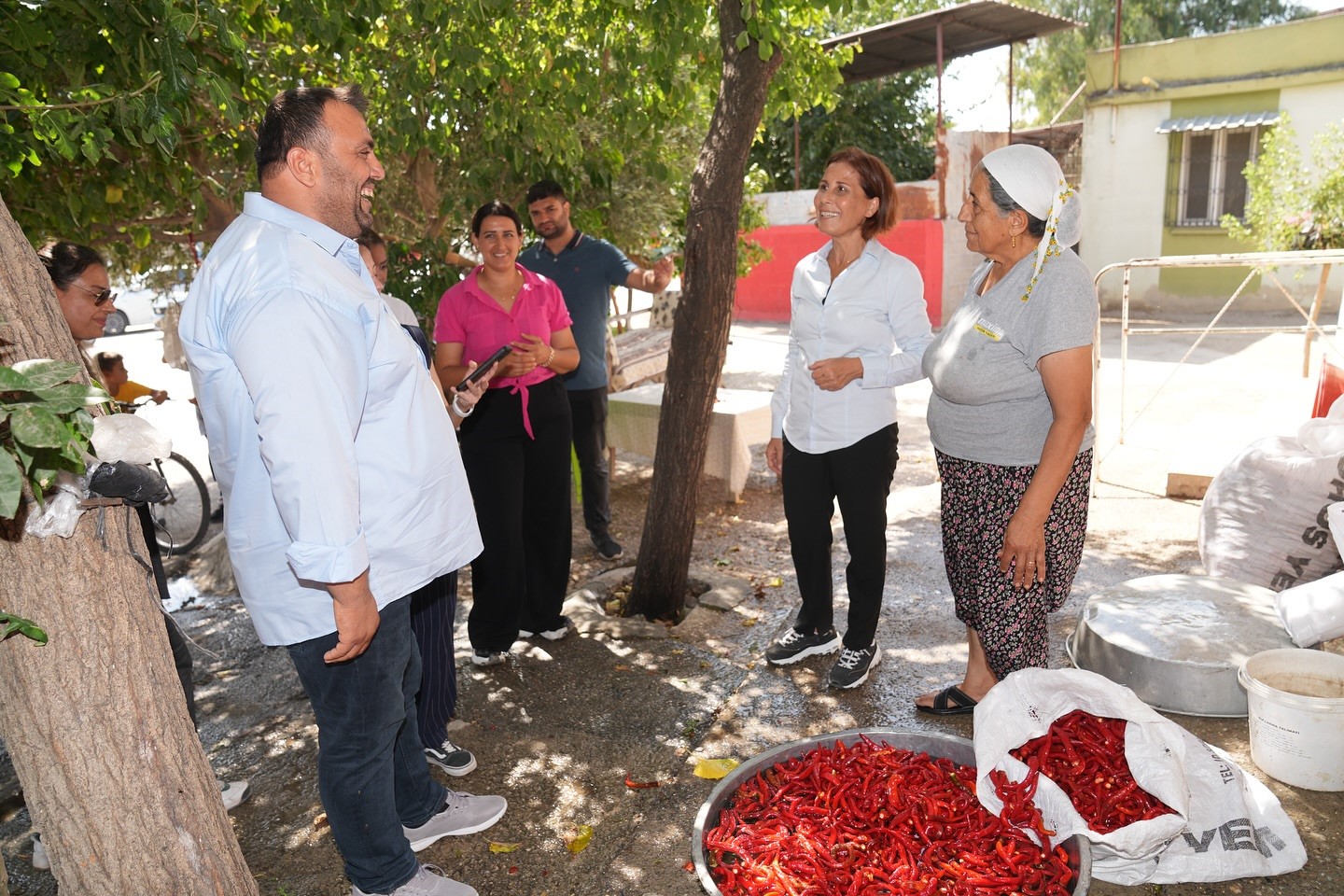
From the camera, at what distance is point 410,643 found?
8.18ft

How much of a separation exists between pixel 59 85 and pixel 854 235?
360cm

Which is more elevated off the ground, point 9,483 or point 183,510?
point 9,483

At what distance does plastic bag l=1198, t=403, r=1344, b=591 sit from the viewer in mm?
→ 4094

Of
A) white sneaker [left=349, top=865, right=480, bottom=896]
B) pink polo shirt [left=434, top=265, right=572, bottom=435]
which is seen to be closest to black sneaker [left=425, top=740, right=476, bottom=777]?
white sneaker [left=349, top=865, right=480, bottom=896]

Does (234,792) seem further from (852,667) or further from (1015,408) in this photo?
(1015,408)

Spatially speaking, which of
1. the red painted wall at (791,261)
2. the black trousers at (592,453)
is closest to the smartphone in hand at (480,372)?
the black trousers at (592,453)

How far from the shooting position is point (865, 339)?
360 centimetres

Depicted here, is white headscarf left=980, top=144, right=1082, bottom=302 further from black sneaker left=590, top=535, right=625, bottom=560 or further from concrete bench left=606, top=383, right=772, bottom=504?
concrete bench left=606, top=383, right=772, bottom=504

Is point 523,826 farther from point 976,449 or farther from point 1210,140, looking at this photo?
point 1210,140

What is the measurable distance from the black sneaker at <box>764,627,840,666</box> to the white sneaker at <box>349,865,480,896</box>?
1.74 meters

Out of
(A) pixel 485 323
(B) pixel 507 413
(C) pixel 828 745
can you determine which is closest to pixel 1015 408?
(C) pixel 828 745

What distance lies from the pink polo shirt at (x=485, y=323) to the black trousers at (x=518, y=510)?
96mm

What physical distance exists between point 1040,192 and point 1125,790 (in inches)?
67.3

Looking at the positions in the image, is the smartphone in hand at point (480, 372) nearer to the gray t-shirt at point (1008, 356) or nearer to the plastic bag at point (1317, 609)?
the gray t-shirt at point (1008, 356)
